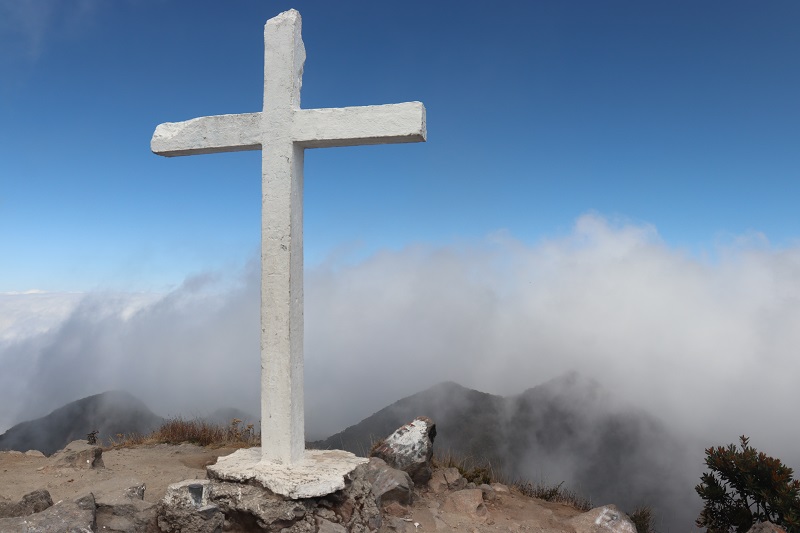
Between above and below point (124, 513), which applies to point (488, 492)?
below

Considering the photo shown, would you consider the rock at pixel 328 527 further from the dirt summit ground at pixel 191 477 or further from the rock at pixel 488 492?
the rock at pixel 488 492

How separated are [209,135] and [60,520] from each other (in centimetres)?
330

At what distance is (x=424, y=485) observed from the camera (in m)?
7.07

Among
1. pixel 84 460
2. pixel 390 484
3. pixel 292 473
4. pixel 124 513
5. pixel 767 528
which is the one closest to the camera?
pixel 124 513

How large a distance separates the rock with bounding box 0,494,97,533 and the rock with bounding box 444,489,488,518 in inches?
157

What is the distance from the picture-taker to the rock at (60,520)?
358 centimetres

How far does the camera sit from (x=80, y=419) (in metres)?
37.6

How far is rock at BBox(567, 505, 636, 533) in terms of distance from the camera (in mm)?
6531

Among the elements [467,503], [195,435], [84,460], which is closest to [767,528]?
[467,503]

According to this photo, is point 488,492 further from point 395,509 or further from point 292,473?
point 292,473

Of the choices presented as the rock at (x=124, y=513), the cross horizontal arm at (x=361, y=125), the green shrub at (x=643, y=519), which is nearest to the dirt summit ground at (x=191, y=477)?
the green shrub at (x=643, y=519)

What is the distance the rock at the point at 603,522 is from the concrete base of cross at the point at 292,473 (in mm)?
3151

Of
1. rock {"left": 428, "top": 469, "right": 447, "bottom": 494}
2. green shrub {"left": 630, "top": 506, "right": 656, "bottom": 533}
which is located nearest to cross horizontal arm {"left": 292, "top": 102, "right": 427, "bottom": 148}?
rock {"left": 428, "top": 469, "right": 447, "bottom": 494}

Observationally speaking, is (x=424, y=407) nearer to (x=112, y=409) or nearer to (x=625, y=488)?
(x=625, y=488)
